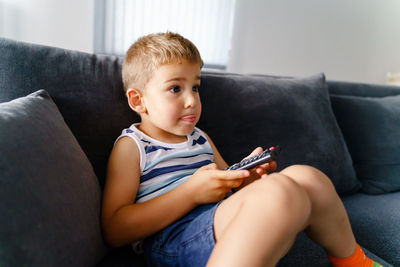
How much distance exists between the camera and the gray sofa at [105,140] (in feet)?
1.50

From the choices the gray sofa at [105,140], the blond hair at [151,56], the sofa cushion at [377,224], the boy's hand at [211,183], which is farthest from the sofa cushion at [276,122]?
the boy's hand at [211,183]

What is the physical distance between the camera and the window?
6.84 ft

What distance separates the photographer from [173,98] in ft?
2.54

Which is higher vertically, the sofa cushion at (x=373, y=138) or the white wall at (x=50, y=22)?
the white wall at (x=50, y=22)

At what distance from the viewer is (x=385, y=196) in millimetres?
1167

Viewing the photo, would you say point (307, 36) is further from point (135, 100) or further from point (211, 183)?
point (211, 183)

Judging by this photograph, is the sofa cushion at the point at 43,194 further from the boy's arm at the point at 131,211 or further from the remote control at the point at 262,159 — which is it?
the remote control at the point at 262,159

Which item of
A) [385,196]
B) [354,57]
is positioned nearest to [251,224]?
[385,196]

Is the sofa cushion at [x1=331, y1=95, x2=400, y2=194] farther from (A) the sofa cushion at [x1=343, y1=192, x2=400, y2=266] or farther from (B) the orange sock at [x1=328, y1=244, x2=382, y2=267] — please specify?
(B) the orange sock at [x1=328, y1=244, x2=382, y2=267]

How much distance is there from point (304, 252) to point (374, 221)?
1.20 ft

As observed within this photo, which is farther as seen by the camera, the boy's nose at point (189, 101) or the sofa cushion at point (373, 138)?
the sofa cushion at point (373, 138)

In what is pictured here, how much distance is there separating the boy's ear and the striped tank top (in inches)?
2.1

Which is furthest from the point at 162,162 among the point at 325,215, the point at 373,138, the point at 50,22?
the point at 50,22

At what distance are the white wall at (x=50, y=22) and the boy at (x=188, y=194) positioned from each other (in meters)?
1.31
